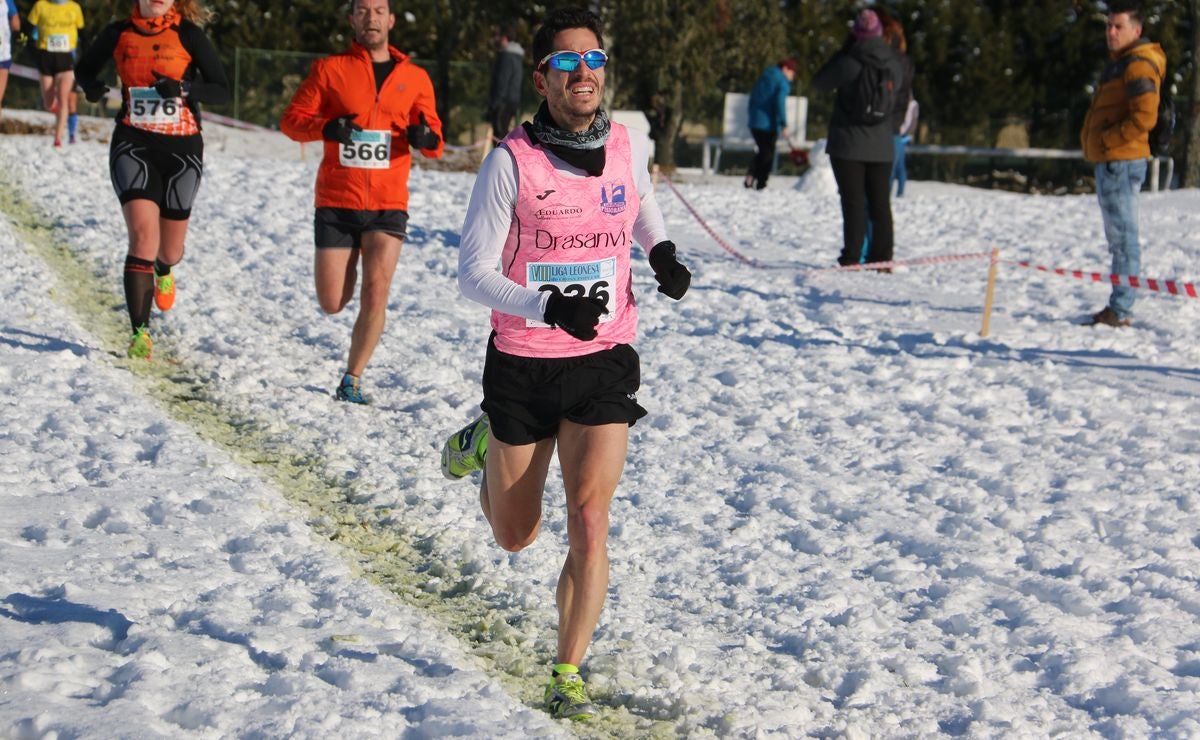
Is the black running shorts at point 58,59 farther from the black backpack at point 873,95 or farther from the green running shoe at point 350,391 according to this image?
the green running shoe at point 350,391

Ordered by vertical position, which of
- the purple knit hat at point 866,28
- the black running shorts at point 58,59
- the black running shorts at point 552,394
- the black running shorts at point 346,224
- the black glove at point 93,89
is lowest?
the black running shorts at point 552,394

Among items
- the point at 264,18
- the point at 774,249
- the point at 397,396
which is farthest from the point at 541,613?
the point at 264,18

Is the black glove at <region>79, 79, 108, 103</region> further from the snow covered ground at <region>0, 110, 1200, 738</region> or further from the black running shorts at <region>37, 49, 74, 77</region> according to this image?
the black running shorts at <region>37, 49, 74, 77</region>

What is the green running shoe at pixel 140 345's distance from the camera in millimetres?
7863

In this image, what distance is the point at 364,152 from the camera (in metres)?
7.29

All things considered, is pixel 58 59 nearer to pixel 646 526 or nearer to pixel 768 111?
pixel 768 111

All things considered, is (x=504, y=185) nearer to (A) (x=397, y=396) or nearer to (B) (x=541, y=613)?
(B) (x=541, y=613)

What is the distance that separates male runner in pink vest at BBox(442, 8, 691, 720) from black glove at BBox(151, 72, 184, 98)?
12.5 ft

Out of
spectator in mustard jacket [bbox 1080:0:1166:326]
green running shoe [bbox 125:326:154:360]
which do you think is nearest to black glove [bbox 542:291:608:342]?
green running shoe [bbox 125:326:154:360]

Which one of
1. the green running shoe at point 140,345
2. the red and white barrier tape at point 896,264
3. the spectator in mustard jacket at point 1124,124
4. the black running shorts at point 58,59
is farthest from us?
the black running shorts at point 58,59

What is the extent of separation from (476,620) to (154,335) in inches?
181

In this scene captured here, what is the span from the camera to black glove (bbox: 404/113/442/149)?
7180 mm

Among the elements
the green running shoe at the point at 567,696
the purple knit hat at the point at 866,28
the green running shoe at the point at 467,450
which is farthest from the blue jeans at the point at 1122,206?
the green running shoe at the point at 567,696

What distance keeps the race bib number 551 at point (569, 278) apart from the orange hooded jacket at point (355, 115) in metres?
3.31
